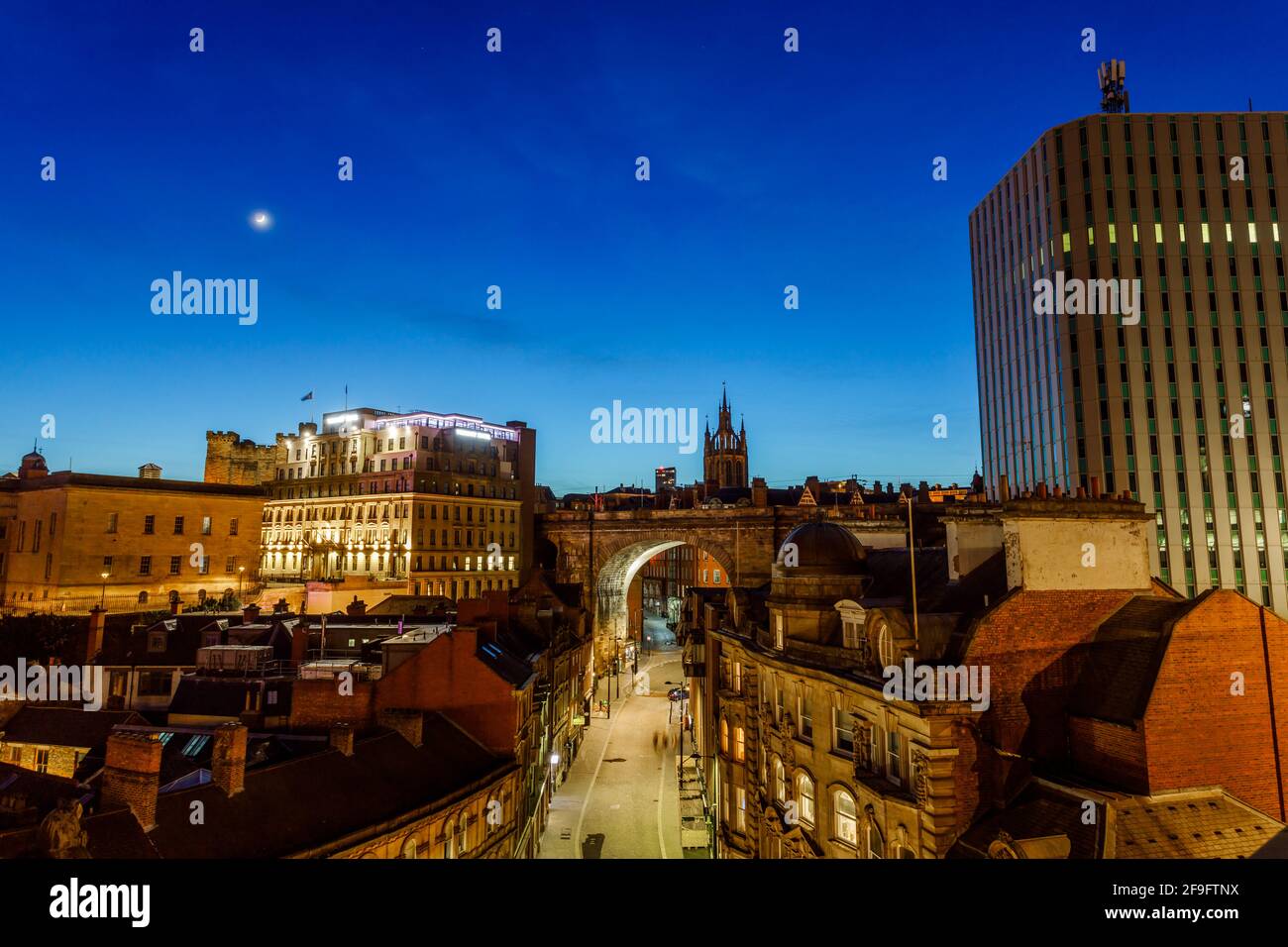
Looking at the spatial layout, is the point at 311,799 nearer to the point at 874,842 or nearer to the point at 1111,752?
the point at 874,842

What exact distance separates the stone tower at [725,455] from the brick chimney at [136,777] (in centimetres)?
13496

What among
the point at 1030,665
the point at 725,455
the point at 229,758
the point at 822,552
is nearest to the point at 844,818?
the point at 1030,665

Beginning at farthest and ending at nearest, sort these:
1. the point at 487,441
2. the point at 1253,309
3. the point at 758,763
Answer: the point at 487,441, the point at 1253,309, the point at 758,763

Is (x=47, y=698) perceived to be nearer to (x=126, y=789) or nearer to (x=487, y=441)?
(x=126, y=789)

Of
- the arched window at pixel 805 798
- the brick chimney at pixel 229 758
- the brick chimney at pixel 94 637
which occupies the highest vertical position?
the brick chimney at pixel 94 637

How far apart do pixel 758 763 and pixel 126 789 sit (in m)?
17.6

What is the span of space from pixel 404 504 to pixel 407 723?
5757cm

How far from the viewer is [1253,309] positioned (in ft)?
211

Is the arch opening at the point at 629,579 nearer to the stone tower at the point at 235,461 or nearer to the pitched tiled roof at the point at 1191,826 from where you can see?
the stone tower at the point at 235,461

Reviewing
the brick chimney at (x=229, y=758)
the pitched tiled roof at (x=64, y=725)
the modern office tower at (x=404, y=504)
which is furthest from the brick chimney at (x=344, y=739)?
the modern office tower at (x=404, y=504)

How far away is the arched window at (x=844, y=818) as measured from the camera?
59.7 feet

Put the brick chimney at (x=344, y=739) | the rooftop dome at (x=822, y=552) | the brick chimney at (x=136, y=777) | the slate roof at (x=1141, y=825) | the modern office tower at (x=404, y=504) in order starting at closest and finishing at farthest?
the slate roof at (x=1141, y=825), the brick chimney at (x=136, y=777), the brick chimney at (x=344, y=739), the rooftop dome at (x=822, y=552), the modern office tower at (x=404, y=504)
